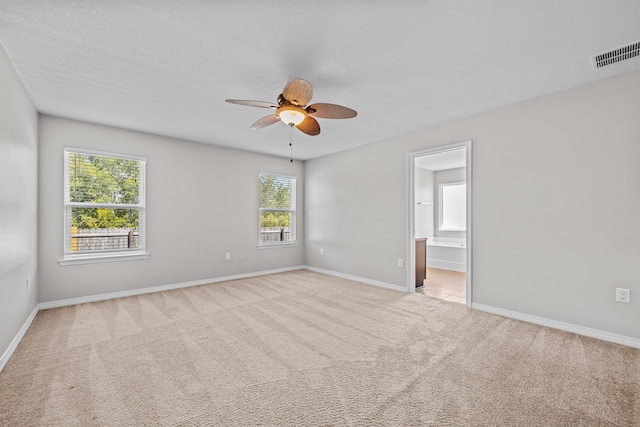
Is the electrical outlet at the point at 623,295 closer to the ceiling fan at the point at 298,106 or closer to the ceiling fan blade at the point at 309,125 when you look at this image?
the ceiling fan at the point at 298,106

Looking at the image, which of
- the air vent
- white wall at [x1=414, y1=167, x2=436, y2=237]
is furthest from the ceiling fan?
white wall at [x1=414, y1=167, x2=436, y2=237]

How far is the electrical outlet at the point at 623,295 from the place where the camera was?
256 centimetres

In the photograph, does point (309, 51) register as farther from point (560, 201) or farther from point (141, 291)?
point (141, 291)

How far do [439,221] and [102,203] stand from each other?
22.2ft

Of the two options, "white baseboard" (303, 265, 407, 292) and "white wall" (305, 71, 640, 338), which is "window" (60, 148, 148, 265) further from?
"white wall" (305, 71, 640, 338)

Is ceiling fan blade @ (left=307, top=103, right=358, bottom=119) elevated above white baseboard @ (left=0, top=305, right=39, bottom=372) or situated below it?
above

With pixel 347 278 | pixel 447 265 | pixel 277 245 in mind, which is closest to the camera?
pixel 347 278

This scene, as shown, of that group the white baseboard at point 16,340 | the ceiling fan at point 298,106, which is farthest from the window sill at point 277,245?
the ceiling fan at point 298,106

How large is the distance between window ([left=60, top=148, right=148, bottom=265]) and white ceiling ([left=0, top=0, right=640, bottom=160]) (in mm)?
795

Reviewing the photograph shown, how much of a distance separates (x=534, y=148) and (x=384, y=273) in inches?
105

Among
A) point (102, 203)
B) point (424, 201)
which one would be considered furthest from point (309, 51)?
point (424, 201)

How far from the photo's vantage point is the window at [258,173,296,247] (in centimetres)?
573

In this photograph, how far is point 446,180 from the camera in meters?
6.93

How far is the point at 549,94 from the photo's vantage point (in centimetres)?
300
